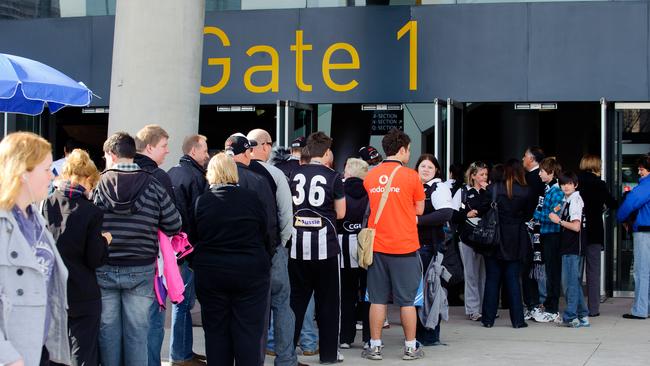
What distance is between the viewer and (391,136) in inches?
335

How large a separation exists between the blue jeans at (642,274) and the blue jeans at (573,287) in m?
0.85

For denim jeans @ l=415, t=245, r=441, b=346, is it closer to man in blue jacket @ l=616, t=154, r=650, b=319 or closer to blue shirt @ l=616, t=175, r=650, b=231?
man in blue jacket @ l=616, t=154, r=650, b=319

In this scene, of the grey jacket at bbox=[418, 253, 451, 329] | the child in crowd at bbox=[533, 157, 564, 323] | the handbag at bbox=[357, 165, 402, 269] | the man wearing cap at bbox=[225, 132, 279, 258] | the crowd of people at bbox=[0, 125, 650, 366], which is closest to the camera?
the crowd of people at bbox=[0, 125, 650, 366]

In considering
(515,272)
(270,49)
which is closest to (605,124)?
(515,272)


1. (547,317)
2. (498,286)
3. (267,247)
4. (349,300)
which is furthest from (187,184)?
(547,317)

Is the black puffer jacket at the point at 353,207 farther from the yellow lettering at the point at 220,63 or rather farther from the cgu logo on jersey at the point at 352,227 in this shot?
the yellow lettering at the point at 220,63

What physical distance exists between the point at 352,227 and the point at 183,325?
1847 mm

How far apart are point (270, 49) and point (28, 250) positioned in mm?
9533

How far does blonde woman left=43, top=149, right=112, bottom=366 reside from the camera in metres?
5.75

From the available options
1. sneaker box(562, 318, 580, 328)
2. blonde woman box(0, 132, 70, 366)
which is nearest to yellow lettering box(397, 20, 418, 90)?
sneaker box(562, 318, 580, 328)

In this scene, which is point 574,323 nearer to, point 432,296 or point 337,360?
point 432,296

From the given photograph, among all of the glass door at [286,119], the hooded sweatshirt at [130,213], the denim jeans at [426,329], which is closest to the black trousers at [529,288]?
the denim jeans at [426,329]

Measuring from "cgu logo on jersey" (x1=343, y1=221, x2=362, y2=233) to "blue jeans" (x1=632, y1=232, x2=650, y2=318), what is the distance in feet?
12.4

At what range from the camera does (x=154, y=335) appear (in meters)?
7.06
